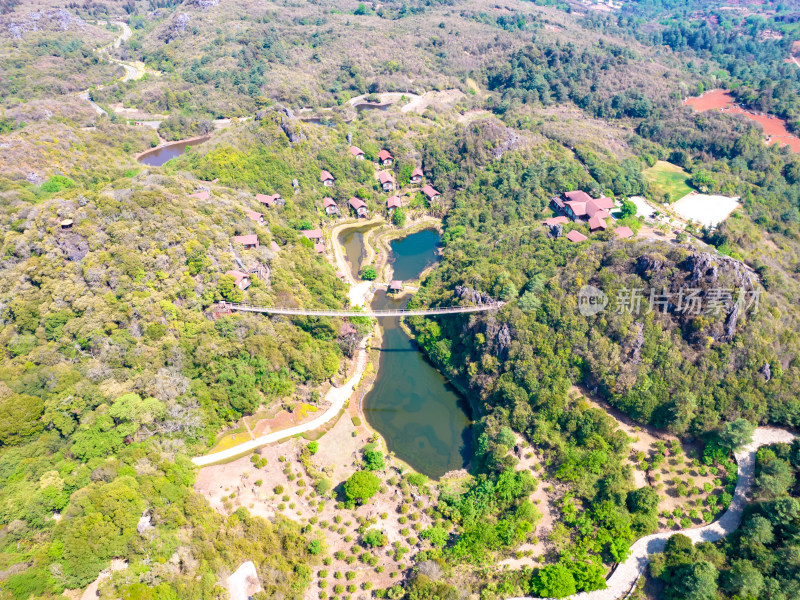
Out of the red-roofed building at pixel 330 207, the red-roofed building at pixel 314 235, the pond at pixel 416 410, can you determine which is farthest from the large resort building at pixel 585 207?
the red-roofed building at pixel 314 235

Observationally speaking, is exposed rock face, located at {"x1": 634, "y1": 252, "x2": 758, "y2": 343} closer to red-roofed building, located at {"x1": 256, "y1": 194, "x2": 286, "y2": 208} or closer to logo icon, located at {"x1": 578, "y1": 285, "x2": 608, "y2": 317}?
logo icon, located at {"x1": 578, "y1": 285, "x2": 608, "y2": 317}

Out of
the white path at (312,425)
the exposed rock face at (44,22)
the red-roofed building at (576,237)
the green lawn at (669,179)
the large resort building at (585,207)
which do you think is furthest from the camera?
the exposed rock face at (44,22)

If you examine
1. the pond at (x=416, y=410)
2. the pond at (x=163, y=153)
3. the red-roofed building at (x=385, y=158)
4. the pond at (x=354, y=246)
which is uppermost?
the pond at (x=163, y=153)

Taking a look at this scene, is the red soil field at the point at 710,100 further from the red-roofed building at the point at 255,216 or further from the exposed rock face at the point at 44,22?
the exposed rock face at the point at 44,22

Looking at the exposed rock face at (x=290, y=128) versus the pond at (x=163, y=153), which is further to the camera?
the pond at (x=163, y=153)

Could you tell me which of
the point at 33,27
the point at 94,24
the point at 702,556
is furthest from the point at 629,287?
the point at 94,24

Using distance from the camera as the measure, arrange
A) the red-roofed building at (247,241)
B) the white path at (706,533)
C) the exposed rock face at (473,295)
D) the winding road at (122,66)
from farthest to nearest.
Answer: the winding road at (122,66) < the red-roofed building at (247,241) < the exposed rock face at (473,295) < the white path at (706,533)

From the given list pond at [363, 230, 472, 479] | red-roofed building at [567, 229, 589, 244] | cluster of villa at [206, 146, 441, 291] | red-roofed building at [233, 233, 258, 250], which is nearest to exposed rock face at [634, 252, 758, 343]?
red-roofed building at [567, 229, 589, 244]
